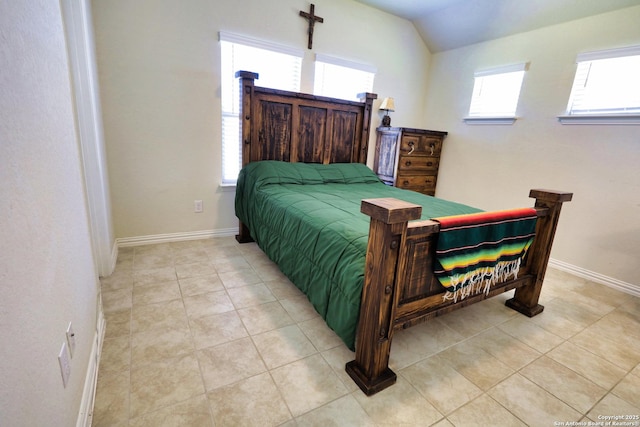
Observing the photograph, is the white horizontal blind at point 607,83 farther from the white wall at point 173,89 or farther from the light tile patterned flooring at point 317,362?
the white wall at point 173,89

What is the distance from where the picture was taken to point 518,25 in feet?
10.4

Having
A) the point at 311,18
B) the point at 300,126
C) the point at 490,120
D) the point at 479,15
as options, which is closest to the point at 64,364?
the point at 300,126

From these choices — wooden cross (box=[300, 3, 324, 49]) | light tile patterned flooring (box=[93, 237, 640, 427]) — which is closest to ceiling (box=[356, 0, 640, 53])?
wooden cross (box=[300, 3, 324, 49])

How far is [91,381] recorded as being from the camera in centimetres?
132

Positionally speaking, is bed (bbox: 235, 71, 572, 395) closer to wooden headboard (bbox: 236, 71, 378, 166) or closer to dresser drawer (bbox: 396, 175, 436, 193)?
wooden headboard (bbox: 236, 71, 378, 166)

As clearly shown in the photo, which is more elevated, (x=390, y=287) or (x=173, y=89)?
(x=173, y=89)

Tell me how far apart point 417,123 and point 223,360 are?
395cm

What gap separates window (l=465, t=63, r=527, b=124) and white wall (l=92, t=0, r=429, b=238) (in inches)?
65.2

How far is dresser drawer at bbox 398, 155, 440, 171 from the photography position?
371cm

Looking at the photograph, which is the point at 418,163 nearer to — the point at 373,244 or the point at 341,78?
the point at 341,78

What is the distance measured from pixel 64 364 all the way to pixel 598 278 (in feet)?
12.7

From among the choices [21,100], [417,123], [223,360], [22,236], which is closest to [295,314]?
[223,360]

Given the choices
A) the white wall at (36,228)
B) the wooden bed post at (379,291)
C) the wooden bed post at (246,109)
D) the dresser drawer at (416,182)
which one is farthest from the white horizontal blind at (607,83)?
the white wall at (36,228)

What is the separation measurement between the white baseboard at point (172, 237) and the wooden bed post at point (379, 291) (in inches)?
90.4
